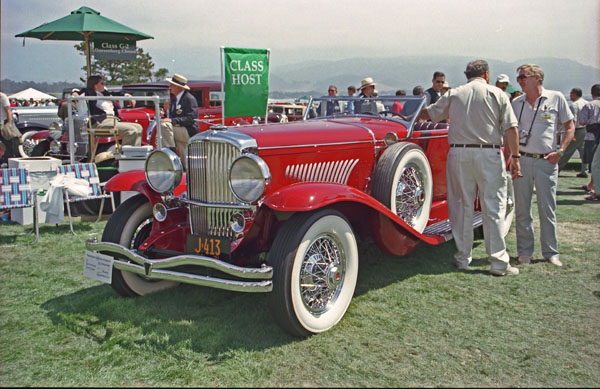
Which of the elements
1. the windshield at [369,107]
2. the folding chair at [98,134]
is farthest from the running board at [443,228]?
the folding chair at [98,134]

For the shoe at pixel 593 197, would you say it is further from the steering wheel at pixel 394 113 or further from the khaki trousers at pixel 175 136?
the khaki trousers at pixel 175 136

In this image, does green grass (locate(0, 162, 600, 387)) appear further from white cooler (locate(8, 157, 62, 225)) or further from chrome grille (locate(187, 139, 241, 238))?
white cooler (locate(8, 157, 62, 225))

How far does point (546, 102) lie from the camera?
15.7 feet

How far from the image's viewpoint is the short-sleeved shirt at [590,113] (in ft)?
31.5

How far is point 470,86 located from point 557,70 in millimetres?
2249

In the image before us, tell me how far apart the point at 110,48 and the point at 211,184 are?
27.9 feet

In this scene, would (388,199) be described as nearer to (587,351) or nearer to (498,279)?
(498,279)

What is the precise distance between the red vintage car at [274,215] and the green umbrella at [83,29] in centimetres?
597

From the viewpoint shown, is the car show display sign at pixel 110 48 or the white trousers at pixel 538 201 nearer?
the white trousers at pixel 538 201

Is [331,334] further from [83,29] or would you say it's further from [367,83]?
[83,29]

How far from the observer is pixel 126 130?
780cm

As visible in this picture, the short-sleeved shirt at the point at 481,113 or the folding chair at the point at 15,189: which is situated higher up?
the short-sleeved shirt at the point at 481,113

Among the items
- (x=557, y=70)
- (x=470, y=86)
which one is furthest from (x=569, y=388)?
(x=557, y=70)

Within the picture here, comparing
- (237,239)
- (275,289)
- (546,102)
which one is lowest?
(275,289)
